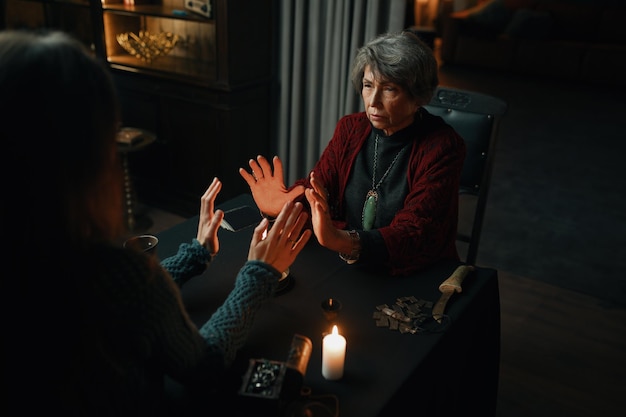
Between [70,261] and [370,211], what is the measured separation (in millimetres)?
1109

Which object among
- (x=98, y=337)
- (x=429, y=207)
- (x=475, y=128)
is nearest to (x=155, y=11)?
(x=475, y=128)

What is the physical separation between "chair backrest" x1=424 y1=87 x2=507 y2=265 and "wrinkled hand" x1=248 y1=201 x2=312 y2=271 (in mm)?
990

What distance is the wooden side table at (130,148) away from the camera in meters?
3.03

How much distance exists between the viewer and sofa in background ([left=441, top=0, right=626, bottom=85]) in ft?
22.0

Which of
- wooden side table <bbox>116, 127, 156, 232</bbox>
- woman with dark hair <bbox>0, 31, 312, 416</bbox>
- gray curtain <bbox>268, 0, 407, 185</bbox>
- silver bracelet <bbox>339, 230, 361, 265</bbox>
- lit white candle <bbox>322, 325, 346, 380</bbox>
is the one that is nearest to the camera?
woman with dark hair <bbox>0, 31, 312, 416</bbox>

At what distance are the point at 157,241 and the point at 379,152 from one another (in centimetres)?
72

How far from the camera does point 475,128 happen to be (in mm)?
2025

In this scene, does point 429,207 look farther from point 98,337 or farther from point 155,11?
point 155,11

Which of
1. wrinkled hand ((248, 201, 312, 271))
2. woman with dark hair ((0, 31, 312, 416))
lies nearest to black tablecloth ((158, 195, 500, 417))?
wrinkled hand ((248, 201, 312, 271))

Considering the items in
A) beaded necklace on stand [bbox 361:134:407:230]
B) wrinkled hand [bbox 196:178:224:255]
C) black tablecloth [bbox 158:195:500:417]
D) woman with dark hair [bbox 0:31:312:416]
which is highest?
woman with dark hair [bbox 0:31:312:416]

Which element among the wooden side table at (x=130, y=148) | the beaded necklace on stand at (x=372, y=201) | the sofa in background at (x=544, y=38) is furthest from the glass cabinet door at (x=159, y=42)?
the sofa in background at (x=544, y=38)

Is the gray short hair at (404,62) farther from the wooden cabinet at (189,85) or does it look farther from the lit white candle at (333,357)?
the wooden cabinet at (189,85)

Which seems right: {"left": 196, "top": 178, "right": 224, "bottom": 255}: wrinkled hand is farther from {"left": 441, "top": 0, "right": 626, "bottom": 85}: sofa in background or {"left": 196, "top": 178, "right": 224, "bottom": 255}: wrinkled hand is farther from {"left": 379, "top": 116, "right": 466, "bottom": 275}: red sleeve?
{"left": 441, "top": 0, "right": 626, "bottom": 85}: sofa in background

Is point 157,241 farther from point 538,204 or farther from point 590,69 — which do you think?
point 590,69
